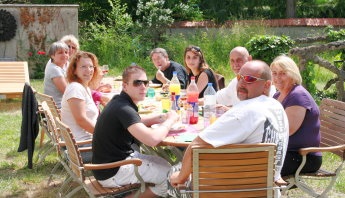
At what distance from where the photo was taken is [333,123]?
4.66 meters

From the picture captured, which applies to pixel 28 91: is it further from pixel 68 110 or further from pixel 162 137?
pixel 162 137

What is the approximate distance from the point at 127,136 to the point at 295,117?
128cm

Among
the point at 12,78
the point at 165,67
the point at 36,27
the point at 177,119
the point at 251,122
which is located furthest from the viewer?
the point at 36,27

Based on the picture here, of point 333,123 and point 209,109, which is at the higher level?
point 209,109

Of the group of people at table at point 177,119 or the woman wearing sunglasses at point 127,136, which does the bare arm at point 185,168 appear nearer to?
the group of people at table at point 177,119

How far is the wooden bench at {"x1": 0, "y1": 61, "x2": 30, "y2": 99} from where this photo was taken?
342 inches

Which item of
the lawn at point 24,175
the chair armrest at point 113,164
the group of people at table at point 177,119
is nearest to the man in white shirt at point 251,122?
the group of people at table at point 177,119

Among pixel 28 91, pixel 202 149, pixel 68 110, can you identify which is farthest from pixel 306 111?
pixel 28 91

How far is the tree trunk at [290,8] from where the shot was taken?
20.0 metres

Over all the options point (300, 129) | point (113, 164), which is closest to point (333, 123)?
point (300, 129)

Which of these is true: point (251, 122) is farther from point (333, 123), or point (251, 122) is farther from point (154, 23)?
point (154, 23)

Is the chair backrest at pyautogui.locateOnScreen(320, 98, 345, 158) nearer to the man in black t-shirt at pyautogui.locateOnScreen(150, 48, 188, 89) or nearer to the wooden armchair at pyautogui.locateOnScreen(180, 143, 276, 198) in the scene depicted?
the wooden armchair at pyautogui.locateOnScreen(180, 143, 276, 198)

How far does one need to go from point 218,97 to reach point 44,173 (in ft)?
6.77

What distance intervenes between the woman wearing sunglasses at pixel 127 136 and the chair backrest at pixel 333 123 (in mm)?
1478
